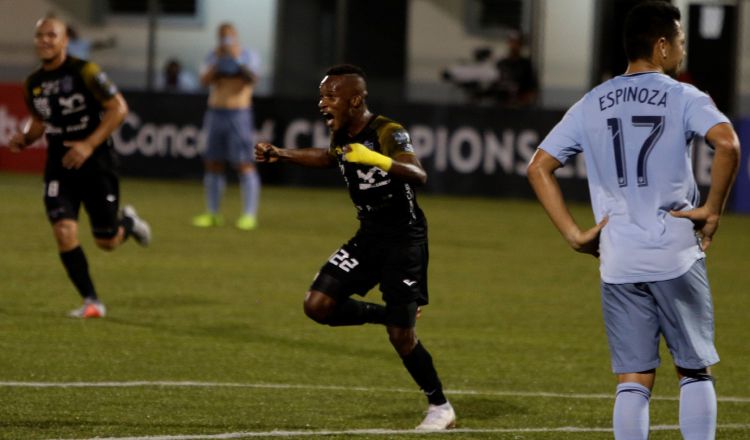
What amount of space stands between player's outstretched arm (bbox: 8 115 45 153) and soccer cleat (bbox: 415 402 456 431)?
450 cm

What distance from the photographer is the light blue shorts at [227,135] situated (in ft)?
58.9

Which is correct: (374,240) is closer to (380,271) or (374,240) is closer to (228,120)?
(380,271)

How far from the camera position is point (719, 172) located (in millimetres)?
5277

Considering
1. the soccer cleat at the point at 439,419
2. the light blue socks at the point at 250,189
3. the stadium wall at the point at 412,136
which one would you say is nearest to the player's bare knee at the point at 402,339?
the soccer cleat at the point at 439,419

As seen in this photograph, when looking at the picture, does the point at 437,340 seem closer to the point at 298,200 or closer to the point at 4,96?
the point at 298,200

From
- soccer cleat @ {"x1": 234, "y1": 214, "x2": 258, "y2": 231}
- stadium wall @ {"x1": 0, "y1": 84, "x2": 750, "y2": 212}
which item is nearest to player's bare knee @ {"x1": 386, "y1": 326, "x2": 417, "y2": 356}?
soccer cleat @ {"x1": 234, "y1": 214, "x2": 258, "y2": 231}

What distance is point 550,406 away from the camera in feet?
26.3

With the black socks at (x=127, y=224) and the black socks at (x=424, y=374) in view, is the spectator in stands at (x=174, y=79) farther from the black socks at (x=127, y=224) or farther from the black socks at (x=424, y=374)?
the black socks at (x=424, y=374)

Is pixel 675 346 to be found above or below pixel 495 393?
above

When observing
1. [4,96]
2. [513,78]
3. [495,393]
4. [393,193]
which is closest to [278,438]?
[393,193]

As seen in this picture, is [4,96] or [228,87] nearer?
[228,87]

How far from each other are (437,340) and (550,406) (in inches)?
96.9

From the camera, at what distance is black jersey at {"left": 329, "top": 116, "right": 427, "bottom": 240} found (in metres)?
7.23

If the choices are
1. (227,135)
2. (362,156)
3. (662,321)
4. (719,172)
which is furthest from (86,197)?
(227,135)
